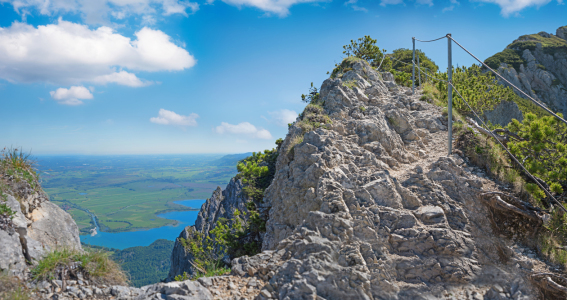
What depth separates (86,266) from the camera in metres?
5.80

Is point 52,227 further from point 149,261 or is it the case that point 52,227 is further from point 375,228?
point 149,261

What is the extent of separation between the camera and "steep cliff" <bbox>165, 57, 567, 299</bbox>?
18.6ft

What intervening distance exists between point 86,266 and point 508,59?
89126 millimetres

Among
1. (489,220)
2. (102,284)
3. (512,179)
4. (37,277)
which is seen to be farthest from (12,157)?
(512,179)

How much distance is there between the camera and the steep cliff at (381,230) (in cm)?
566

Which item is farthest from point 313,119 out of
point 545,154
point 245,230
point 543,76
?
point 543,76

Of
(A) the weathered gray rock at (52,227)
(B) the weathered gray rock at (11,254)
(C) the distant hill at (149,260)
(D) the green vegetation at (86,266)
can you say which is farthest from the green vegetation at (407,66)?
(C) the distant hill at (149,260)

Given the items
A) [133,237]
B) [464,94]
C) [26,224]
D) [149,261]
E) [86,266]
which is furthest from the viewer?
[133,237]

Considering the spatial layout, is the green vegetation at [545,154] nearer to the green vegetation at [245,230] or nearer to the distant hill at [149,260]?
the green vegetation at [245,230]

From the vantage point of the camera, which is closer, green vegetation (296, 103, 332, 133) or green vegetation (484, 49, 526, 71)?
green vegetation (296, 103, 332, 133)

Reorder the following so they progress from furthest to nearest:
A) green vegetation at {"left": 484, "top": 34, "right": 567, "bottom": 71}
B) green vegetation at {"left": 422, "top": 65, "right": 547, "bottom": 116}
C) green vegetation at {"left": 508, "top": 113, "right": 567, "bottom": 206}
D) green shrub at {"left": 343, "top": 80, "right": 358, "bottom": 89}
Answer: green vegetation at {"left": 484, "top": 34, "right": 567, "bottom": 71} < green vegetation at {"left": 422, "top": 65, "right": 547, "bottom": 116} < green shrub at {"left": 343, "top": 80, "right": 358, "bottom": 89} < green vegetation at {"left": 508, "top": 113, "right": 567, "bottom": 206}

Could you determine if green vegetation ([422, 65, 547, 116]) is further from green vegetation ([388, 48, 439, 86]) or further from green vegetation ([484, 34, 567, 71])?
green vegetation ([484, 34, 567, 71])

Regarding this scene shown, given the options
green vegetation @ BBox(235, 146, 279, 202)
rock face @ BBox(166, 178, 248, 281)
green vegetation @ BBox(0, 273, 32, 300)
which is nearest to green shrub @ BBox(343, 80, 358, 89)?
green vegetation @ BBox(235, 146, 279, 202)

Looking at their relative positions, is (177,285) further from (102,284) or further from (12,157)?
(12,157)
